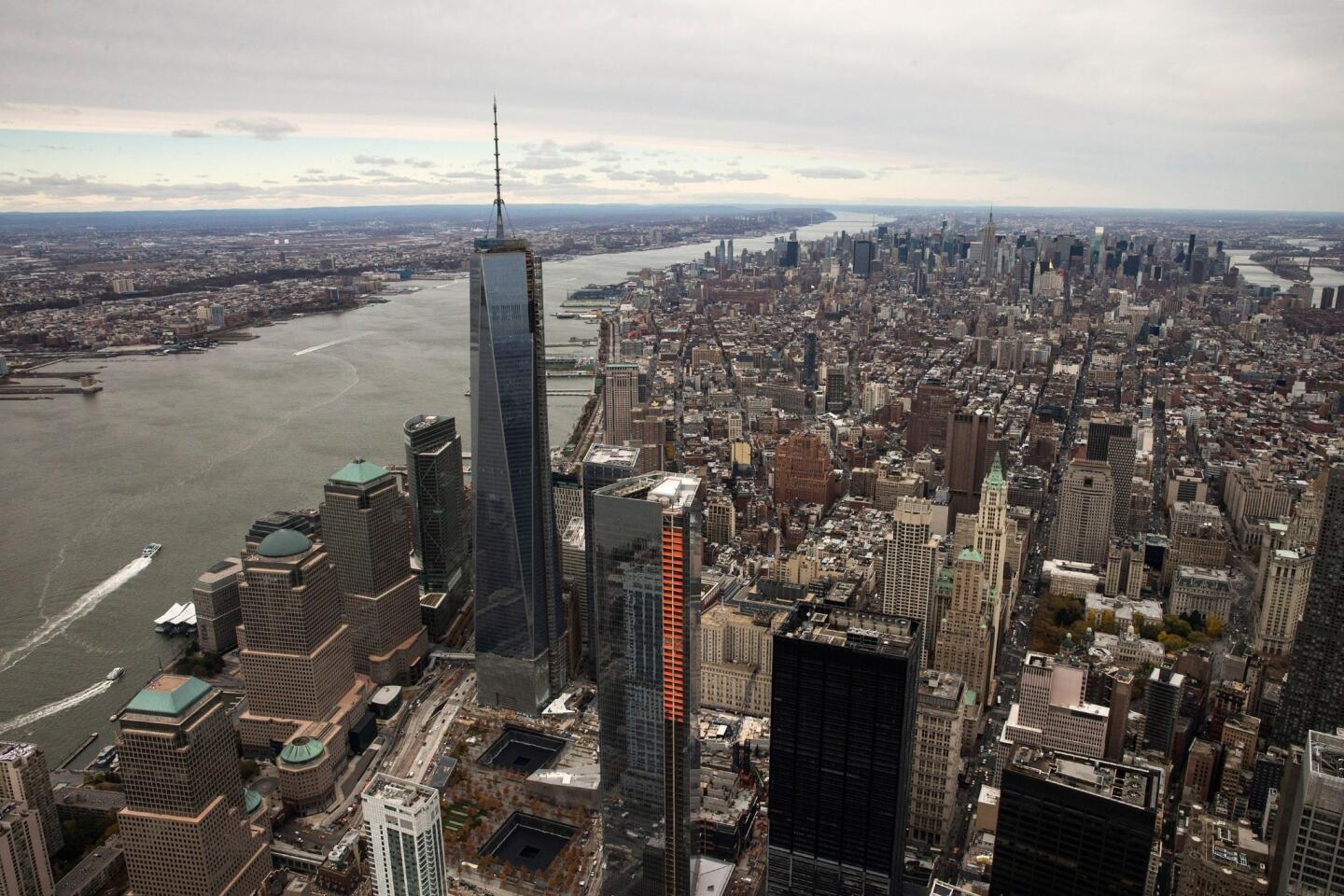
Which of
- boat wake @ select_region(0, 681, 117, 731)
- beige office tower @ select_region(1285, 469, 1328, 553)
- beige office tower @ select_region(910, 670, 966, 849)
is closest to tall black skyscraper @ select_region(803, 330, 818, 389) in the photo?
beige office tower @ select_region(1285, 469, 1328, 553)

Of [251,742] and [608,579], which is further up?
[608,579]

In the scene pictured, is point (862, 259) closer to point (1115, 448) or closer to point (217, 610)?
point (1115, 448)

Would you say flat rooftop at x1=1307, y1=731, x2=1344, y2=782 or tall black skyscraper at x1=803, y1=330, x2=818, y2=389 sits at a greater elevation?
flat rooftop at x1=1307, y1=731, x2=1344, y2=782

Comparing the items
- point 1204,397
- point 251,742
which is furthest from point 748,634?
point 1204,397

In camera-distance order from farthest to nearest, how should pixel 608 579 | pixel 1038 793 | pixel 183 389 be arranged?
pixel 183 389, pixel 608 579, pixel 1038 793

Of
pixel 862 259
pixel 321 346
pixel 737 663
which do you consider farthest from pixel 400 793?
pixel 862 259

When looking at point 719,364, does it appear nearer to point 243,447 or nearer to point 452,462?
point 243,447

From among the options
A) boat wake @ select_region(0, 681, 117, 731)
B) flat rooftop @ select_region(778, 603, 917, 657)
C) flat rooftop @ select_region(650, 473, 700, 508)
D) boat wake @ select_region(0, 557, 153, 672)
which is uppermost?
flat rooftop @ select_region(650, 473, 700, 508)

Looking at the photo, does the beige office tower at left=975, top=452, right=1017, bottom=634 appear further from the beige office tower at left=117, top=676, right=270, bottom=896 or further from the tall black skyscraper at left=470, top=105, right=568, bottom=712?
the beige office tower at left=117, top=676, right=270, bottom=896
